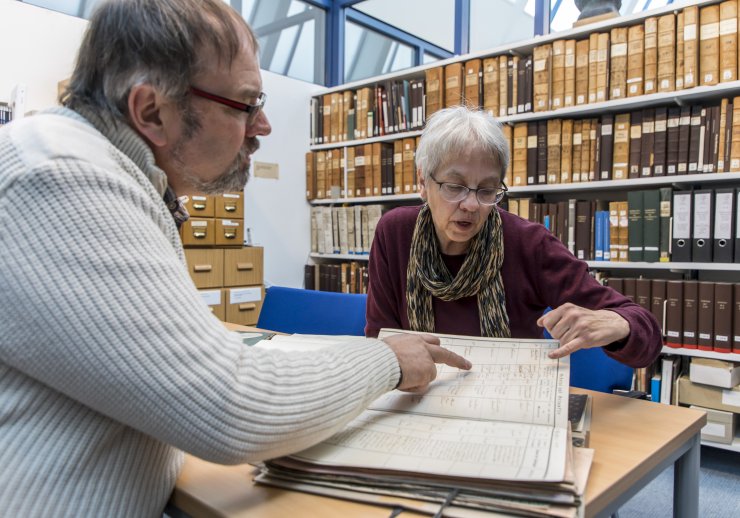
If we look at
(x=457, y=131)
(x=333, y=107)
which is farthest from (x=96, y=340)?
(x=333, y=107)

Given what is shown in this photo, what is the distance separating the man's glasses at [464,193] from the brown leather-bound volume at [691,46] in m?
1.69

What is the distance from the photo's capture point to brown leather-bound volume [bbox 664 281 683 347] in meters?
2.48

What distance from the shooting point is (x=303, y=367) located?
605 mm

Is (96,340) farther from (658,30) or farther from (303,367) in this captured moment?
(658,30)

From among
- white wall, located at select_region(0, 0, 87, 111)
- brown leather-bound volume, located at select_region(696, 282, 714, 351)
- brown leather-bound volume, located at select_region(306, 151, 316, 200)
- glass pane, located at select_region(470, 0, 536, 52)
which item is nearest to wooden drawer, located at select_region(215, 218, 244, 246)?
brown leather-bound volume, located at select_region(306, 151, 316, 200)

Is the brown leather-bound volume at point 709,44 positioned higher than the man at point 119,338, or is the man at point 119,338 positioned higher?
the brown leather-bound volume at point 709,44

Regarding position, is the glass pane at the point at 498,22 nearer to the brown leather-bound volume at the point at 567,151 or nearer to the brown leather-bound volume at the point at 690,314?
the brown leather-bound volume at the point at 567,151

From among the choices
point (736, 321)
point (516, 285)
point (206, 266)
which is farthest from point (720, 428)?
point (206, 266)

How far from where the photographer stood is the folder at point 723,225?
2352 mm

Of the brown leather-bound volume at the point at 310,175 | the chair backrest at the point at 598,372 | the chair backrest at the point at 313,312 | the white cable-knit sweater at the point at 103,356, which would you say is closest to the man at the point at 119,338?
the white cable-knit sweater at the point at 103,356

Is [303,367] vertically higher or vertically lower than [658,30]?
lower

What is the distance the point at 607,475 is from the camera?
0.65 metres

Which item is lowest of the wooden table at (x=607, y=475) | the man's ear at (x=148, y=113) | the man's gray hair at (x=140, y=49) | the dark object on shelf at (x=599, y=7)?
the wooden table at (x=607, y=475)

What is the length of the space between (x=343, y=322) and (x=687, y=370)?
73.6 inches
